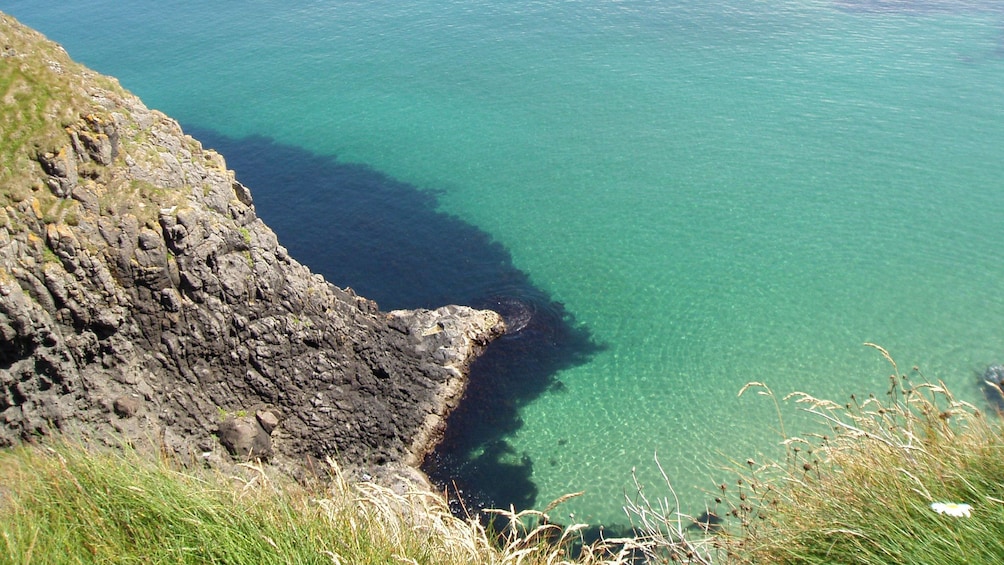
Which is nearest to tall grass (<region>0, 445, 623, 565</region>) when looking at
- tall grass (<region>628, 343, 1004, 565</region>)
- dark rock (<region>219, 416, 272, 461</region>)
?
tall grass (<region>628, 343, 1004, 565</region>)

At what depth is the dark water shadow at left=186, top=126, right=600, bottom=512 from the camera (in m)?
21.7

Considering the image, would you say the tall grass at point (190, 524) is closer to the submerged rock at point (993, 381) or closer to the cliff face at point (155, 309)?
the cliff face at point (155, 309)

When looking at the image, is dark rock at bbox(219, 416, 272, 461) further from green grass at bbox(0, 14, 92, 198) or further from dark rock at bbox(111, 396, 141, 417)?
green grass at bbox(0, 14, 92, 198)

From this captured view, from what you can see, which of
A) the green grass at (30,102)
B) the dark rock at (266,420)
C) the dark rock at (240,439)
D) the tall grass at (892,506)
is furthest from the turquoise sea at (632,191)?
the green grass at (30,102)

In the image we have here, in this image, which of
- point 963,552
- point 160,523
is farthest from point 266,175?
point 963,552

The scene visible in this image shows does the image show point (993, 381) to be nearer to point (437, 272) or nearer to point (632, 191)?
point (632, 191)

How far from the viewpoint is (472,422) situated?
75.1 feet

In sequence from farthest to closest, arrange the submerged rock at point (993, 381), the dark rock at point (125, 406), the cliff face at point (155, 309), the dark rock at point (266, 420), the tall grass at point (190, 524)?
the submerged rock at point (993, 381) → the dark rock at point (266, 420) → the dark rock at point (125, 406) → the cliff face at point (155, 309) → the tall grass at point (190, 524)

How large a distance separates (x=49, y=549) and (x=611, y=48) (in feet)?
161

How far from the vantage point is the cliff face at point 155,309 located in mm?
16750

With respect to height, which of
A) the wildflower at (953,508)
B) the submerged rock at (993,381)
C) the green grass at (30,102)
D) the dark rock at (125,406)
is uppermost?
the green grass at (30,102)

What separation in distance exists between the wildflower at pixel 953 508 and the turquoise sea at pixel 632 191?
6.33 meters

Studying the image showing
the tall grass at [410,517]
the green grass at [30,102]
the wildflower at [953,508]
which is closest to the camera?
the wildflower at [953,508]

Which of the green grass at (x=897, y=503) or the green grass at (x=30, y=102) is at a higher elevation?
the green grass at (x=30, y=102)
